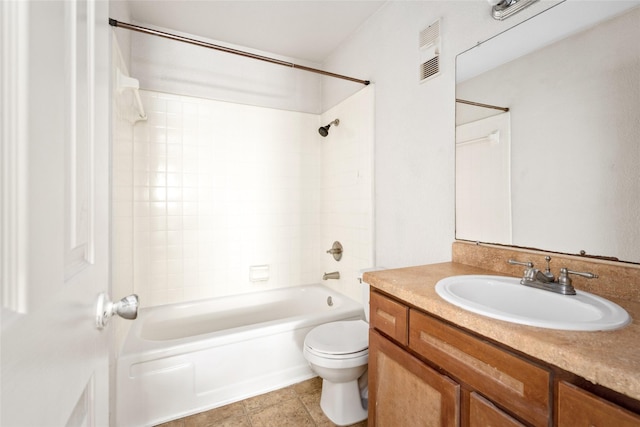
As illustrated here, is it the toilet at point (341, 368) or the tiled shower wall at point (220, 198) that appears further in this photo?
the tiled shower wall at point (220, 198)

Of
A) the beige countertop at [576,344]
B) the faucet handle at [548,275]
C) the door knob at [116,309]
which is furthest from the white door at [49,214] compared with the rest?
the faucet handle at [548,275]

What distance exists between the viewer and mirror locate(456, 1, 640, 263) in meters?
0.93

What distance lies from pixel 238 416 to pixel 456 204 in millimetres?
1706

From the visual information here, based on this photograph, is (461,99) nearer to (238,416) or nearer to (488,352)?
(488,352)

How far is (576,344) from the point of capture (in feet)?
2.04

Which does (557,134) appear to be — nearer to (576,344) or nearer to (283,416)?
(576,344)

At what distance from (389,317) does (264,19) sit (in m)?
2.23

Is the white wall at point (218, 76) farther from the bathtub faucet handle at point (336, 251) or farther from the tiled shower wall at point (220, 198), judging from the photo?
the bathtub faucet handle at point (336, 251)

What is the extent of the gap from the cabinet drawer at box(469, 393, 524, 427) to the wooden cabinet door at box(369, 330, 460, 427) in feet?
0.15

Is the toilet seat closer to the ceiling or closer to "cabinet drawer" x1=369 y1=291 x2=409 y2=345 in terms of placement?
"cabinet drawer" x1=369 y1=291 x2=409 y2=345

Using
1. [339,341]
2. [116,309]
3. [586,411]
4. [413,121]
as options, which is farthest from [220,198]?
[586,411]

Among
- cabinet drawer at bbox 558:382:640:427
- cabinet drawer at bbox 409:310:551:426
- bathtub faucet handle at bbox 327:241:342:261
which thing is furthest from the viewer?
bathtub faucet handle at bbox 327:241:342:261

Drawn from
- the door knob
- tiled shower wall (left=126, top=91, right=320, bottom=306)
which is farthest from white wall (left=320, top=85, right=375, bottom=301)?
the door knob

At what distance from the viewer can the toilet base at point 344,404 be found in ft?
5.27
